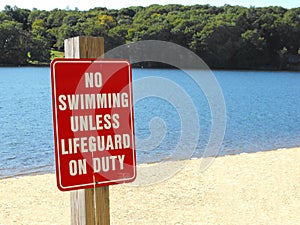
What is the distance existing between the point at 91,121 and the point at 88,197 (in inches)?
12.6

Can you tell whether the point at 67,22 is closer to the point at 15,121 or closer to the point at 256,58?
the point at 256,58

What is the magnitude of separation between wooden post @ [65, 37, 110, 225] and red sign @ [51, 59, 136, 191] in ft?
0.15

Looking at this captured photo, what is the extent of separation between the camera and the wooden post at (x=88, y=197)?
176 cm

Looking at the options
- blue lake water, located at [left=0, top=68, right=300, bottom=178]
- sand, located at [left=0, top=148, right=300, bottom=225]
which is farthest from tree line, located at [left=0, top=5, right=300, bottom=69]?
sand, located at [left=0, top=148, right=300, bottom=225]

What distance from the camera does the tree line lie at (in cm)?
5294

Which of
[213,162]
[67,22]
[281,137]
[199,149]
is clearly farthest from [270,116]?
[67,22]

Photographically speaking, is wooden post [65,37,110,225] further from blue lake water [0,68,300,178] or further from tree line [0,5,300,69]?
tree line [0,5,300,69]

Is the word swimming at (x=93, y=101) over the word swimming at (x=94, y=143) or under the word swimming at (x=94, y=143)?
over

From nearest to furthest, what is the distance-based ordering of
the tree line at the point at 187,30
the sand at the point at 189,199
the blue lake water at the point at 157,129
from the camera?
the sand at the point at 189,199, the blue lake water at the point at 157,129, the tree line at the point at 187,30

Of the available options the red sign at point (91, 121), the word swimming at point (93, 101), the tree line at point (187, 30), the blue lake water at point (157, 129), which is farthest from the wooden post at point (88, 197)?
the tree line at point (187, 30)

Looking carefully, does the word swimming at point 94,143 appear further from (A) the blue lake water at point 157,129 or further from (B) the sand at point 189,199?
(B) the sand at point 189,199

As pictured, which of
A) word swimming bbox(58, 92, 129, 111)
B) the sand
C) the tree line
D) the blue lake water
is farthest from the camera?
the tree line

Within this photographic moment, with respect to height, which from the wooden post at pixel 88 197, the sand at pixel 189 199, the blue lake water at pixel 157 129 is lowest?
the blue lake water at pixel 157 129

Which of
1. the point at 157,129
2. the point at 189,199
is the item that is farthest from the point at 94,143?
the point at 189,199
